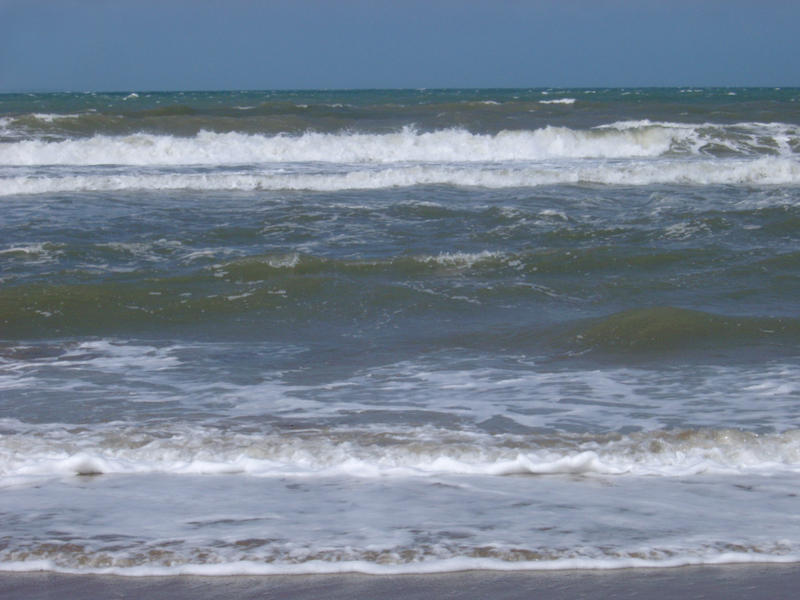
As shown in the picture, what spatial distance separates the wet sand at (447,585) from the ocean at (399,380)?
66mm

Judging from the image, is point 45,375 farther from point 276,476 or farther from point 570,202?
point 570,202

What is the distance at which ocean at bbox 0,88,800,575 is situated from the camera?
12.2ft

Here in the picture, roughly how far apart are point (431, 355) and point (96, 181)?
11.3 metres

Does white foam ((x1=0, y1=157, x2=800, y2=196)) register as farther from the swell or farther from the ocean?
the swell

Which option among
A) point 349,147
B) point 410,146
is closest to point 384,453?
point 349,147

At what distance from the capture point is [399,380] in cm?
607

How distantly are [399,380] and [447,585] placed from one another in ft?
9.27

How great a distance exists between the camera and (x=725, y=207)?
42.7ft

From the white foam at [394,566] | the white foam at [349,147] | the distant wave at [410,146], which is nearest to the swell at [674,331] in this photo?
the white foam at [394,566]

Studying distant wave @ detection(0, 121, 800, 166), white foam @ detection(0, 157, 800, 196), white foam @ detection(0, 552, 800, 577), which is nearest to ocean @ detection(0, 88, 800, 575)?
white foam @ detection(0, 552, 800, 577)

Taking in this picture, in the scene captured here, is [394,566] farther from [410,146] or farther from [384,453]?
[410,146]

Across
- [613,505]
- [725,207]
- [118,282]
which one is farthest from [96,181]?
[613,505]

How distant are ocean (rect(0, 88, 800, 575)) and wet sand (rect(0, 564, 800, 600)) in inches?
2.6

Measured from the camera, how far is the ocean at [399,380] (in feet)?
12.2
